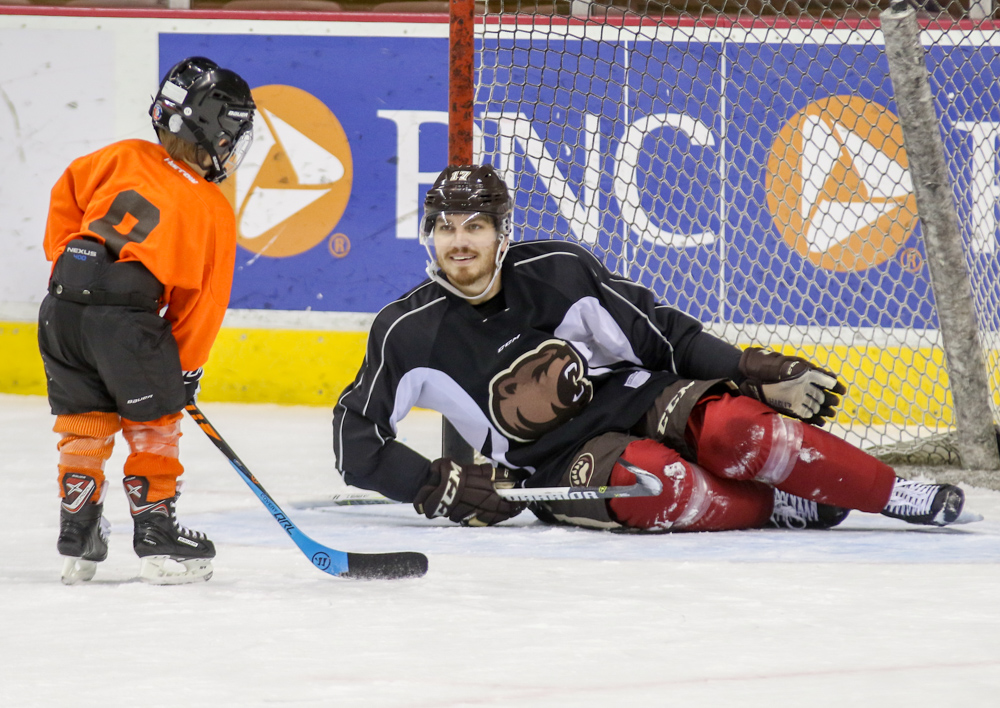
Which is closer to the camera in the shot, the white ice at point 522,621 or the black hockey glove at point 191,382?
the white ice at point 522,621

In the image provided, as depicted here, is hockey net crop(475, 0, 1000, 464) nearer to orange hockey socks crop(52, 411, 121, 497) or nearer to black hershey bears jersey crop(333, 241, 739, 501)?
black hershey bears jersey crop(333, 241, 739, 501)

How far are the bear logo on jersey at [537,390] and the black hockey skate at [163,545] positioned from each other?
2.19ft

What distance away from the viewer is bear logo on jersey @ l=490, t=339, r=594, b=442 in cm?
220

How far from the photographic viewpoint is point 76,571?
5.76 ft

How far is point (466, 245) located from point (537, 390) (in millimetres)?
327

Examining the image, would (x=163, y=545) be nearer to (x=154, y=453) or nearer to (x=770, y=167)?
(x=154, y=453)

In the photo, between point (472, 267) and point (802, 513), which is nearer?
point (472, 267)

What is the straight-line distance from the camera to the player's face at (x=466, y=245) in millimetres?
2150

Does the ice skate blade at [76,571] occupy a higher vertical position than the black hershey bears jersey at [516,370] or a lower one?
lower

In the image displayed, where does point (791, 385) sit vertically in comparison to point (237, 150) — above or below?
below

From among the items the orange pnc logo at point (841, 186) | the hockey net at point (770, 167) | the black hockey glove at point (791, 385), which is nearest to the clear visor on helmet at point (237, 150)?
the black hockey glove at point (791, 385)

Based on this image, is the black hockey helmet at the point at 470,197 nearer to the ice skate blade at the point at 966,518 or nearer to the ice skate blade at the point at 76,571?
the ice skate blade at the point at 76,571

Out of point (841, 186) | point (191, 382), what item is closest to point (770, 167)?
point (841, 186)

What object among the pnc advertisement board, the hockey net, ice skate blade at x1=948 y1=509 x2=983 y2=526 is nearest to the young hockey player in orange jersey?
ice skate blade at x1=948 y1=509 x2=983 y2=526
